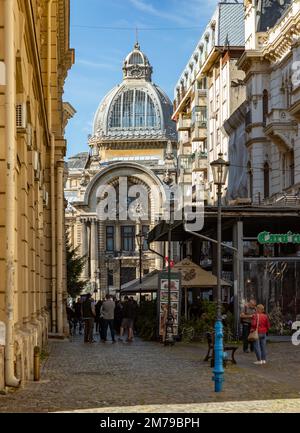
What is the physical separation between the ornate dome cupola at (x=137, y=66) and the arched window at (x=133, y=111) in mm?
3819

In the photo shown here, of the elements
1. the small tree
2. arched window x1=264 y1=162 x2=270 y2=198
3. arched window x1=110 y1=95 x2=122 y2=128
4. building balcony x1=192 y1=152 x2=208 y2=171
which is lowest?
the small tree

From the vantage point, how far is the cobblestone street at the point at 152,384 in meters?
14.3

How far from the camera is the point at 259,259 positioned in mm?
33844

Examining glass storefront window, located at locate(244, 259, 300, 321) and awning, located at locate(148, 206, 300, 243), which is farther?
glass storefront window, located at locate(244, 259, 300, 321)

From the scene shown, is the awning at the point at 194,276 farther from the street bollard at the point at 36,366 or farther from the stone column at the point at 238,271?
the street bollard at the point at 36,366

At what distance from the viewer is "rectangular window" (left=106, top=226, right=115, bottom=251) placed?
134 m

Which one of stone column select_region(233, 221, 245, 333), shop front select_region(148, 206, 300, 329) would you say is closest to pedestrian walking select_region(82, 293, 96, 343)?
shop front select_region(148, 206, 300, 329)

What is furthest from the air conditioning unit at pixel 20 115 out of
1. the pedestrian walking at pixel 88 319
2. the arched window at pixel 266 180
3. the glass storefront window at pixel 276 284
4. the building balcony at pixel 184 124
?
the building balcony at pixel 184 124

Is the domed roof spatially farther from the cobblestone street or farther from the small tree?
the cobblestone street

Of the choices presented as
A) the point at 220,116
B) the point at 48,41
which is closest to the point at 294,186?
the point at 48,41

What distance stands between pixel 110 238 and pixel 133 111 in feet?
91.2

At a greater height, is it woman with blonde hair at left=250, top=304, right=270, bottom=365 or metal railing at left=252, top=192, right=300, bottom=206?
metal railing at left=252, top=192, right=300, bottom=206

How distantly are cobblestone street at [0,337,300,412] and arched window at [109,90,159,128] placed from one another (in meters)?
126
